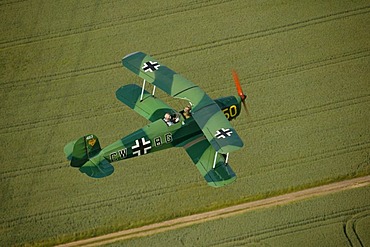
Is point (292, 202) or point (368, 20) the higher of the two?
point (368, 20)

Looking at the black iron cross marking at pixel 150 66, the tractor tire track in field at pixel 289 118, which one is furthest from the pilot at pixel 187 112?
the tractor tire track in field at pixel 289 118

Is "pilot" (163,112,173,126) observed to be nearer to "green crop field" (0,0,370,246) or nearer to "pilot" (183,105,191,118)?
"pilot" (183,105,191,118)

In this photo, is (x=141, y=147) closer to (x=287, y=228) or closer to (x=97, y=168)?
(x=97, y=168)

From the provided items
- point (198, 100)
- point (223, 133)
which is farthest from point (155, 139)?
point (223, 133)

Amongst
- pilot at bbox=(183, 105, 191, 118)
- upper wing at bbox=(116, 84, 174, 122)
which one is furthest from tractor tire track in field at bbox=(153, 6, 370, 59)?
pilot at bbox=(183, 105, 191, 118)

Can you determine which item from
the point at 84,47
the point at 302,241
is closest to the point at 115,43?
the point at 84,47

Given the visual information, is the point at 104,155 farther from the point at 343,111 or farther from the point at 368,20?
the point at 368,20
